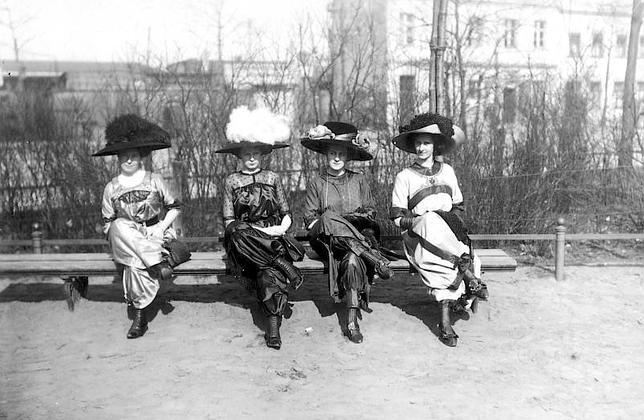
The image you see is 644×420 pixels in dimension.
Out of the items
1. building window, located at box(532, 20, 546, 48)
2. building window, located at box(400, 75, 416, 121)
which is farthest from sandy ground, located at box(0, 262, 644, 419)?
building window, located at box(532, 20, 546, 48)

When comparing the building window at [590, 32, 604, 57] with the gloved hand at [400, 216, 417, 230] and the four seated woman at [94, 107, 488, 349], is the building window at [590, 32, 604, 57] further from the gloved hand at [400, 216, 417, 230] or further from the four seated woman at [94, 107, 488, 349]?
the gloved hand at [400, 216, 417, 230]

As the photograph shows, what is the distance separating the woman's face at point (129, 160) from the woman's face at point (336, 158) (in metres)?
1.60

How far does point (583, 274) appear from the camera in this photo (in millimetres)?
7039

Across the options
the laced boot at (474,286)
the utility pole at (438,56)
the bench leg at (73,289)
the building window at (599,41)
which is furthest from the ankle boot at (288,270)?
the building window at (599,41)

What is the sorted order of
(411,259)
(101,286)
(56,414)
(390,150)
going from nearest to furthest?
(56,414), (411,259), (101,286), (390,150)

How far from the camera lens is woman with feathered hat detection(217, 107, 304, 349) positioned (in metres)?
5.32

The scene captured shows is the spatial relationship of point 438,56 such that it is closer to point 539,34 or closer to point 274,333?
point 274,333

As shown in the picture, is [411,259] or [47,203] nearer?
[411,259]

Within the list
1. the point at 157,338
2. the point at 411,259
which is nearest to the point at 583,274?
the point at 411,259

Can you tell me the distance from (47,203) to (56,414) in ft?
15.7

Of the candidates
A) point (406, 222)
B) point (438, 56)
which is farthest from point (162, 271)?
point (438, 56)

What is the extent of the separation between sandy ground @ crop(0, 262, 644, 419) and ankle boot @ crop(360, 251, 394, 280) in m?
0.51

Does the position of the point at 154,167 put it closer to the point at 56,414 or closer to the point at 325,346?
the point at 325,346

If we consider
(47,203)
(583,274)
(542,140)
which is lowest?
(583,274)
